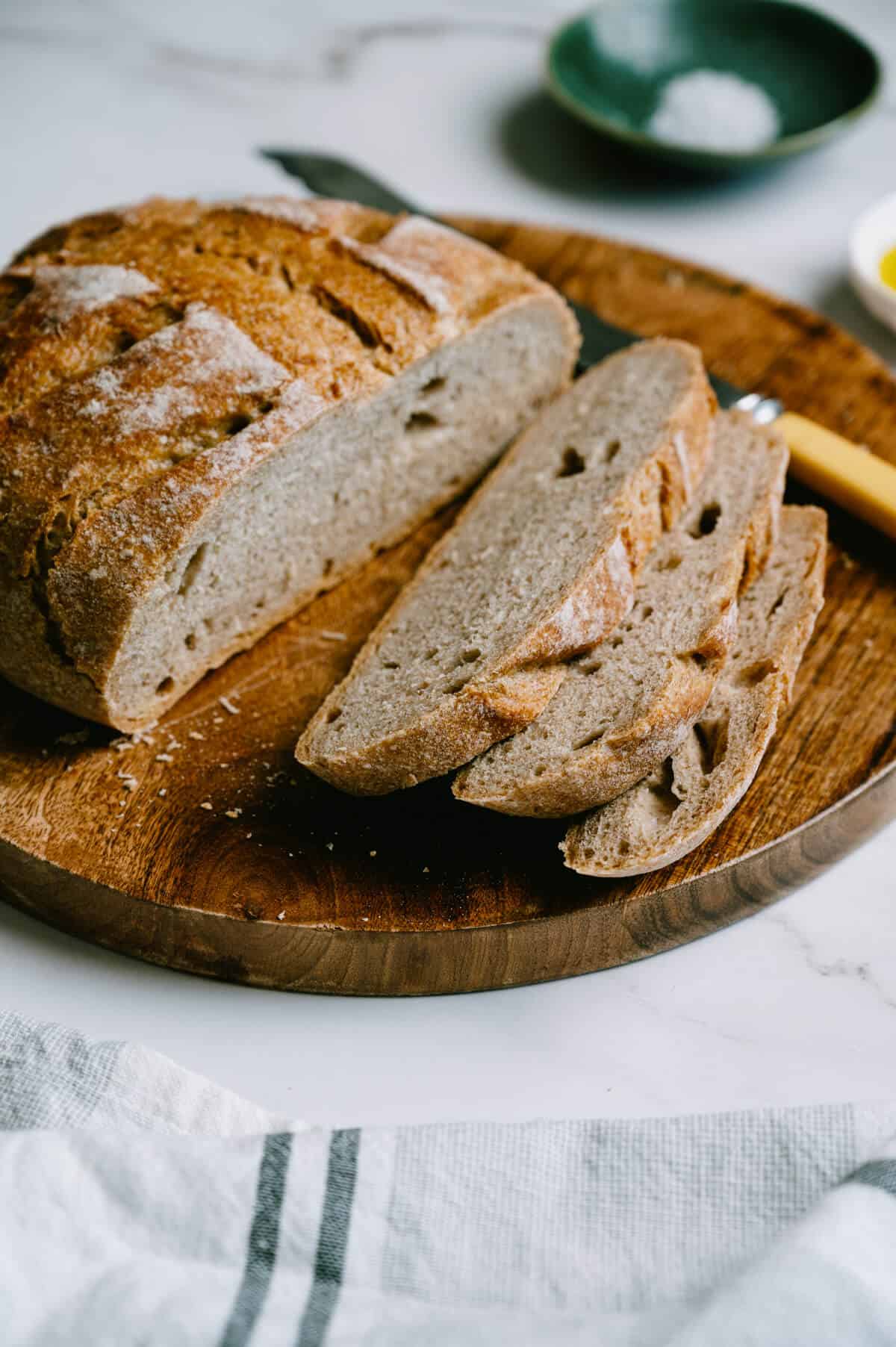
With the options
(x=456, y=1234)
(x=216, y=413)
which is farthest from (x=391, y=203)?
(x=456, y=1234)

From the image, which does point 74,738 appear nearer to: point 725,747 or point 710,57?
point 725,747

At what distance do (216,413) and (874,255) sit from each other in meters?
2.61

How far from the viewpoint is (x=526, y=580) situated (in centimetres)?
348

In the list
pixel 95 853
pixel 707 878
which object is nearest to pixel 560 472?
pixel 707 878

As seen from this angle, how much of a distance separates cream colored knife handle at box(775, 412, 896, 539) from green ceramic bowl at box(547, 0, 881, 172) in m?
1.85

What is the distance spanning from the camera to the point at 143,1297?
237 cm

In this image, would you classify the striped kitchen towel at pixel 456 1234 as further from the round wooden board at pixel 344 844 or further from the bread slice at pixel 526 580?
the bread slice at pixel 526 580

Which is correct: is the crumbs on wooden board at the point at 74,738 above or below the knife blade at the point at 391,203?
below

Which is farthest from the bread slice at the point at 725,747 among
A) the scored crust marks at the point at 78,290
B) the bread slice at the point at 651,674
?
the scored crust marks at the point at 78,290

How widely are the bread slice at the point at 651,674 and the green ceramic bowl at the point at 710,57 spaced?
7.72 feet

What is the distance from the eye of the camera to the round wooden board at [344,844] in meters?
3.03

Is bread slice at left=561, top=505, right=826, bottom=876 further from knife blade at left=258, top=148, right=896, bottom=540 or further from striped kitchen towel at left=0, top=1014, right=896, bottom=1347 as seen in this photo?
striped kitchen towel at left=0, top=1014, right=896, bottom=1347

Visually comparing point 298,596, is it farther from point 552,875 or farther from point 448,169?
point 448,169

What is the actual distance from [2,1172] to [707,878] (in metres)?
1.55
